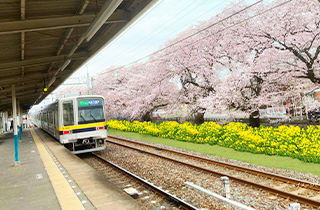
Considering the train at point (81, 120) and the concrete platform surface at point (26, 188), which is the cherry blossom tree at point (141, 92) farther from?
the concrete platform surface at point (26, 188)

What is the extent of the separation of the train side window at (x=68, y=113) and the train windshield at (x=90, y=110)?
378 millimetres

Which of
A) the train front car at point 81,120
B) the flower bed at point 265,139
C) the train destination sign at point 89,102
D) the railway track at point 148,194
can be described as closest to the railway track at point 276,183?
the railway track at point 148,194

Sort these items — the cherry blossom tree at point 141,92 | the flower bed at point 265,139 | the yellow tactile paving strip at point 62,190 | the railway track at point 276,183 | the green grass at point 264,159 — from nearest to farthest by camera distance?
the yellow tactile paving strip at point 62,190 < the railway track at point 276,183 < the green grass at point 264,159 < the flower bed at point 265,139 < the cherry blossom tree at point 141,92

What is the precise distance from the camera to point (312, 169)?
25.6ft

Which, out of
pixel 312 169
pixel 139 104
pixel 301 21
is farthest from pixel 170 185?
pixel 139 104

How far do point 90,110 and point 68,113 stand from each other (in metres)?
1.01

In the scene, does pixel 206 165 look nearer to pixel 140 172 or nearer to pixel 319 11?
pixel 140 172

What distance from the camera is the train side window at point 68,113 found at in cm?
1169

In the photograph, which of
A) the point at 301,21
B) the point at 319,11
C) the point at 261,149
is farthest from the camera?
the point at 301,21

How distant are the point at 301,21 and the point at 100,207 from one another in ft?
43.8

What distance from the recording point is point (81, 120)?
38.4 feet

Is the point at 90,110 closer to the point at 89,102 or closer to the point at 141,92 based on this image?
the point at 89,102

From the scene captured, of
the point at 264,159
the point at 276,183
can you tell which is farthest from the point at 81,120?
the point at 276,183

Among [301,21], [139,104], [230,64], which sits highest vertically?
[301,21]
